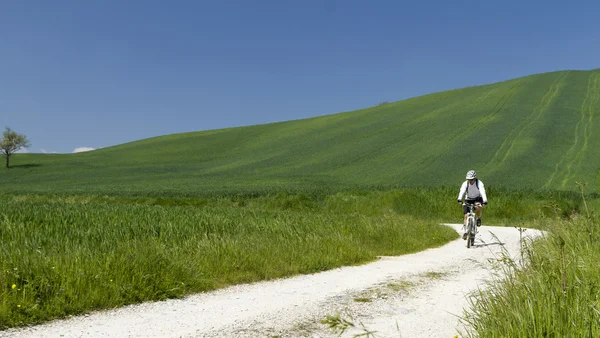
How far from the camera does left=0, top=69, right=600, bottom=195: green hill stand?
42.2 metres

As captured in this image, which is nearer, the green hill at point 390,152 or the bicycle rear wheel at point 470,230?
→ the bicycle rear wheel at point 470,230

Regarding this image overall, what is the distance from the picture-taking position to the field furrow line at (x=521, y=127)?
1823 inches

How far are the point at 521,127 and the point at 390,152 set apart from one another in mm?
14631

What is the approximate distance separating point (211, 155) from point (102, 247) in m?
60.9

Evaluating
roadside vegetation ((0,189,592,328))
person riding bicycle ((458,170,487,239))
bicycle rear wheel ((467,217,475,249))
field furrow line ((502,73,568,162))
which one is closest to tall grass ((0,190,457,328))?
roadside vegetation ((0,189,592,328))

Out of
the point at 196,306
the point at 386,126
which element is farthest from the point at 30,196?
the point at 386,126

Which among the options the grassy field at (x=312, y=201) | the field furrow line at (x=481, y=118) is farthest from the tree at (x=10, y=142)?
the field furrow line at (x=481, y=118)

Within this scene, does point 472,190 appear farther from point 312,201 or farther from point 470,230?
point 312,201

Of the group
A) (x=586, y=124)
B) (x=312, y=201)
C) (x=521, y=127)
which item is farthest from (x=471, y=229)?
(x=586, y=124)

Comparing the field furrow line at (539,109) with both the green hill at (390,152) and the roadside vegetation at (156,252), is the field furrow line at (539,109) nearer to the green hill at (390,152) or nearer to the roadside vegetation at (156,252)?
the green hill at (390,152)

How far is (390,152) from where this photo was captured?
53.7 m

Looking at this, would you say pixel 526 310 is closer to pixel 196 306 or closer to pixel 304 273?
pixel 196 306

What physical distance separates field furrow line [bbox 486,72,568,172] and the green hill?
0.13m

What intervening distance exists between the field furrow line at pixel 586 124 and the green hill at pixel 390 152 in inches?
4.1
